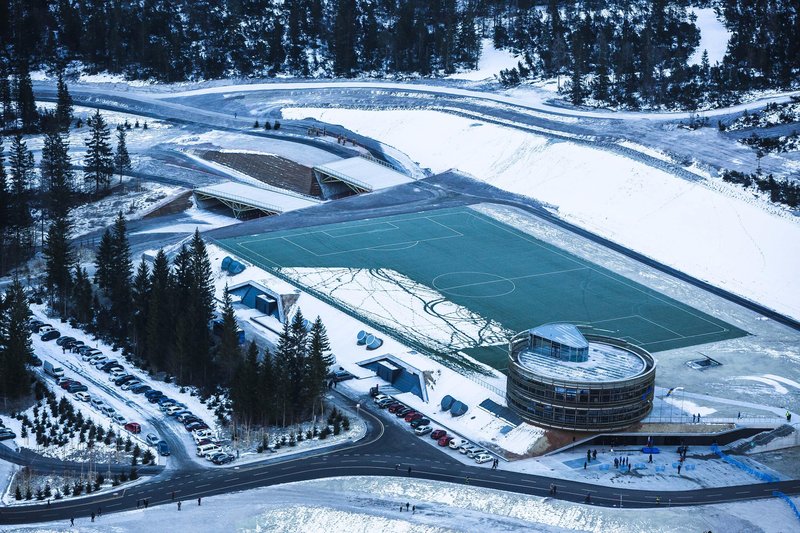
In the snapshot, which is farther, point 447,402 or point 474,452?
point 447,402

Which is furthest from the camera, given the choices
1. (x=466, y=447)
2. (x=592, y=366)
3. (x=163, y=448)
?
(x=592, y=366)

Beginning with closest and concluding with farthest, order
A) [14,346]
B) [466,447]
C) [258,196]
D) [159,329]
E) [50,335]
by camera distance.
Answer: [466,447], [14,346], [159,329], [50,335], [258,196]

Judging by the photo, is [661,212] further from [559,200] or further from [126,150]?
[126,150]

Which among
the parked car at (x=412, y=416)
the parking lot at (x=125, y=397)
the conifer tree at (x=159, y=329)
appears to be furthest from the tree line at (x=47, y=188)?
the parked car at (x=412, y=416)

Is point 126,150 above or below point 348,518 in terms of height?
above

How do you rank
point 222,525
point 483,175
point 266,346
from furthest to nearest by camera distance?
1. point 483,175
2. point 266,346
3. point 222,525

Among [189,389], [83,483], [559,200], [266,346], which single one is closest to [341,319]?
[266,346]

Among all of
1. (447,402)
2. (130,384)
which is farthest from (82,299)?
(447,402)

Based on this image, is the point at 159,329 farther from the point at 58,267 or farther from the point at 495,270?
the point at 495,270
